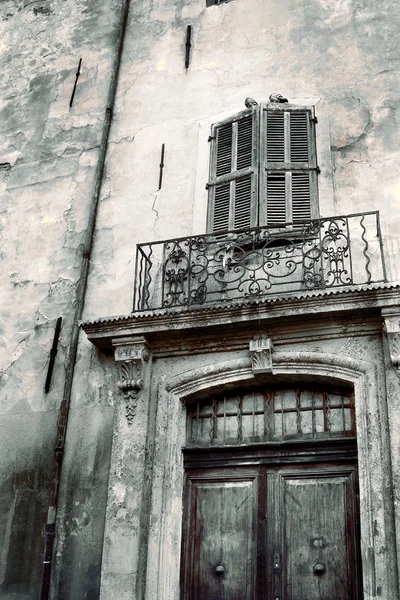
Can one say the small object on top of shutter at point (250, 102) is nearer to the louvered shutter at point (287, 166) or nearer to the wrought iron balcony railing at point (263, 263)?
the louvered shutter at point (287, 166)

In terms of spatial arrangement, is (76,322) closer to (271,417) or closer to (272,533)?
(271,417)

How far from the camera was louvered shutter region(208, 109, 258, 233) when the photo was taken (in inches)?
332

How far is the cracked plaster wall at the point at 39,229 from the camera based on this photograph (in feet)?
24.9

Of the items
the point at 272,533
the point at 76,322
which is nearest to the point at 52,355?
the point at 76,322

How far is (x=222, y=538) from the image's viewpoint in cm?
708

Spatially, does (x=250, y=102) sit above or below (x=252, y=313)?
above

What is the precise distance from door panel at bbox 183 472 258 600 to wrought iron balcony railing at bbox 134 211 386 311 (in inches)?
70.5

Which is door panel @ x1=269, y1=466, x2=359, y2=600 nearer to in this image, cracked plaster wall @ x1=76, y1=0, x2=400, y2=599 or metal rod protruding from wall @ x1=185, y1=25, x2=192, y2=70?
cracked plaster wall @ x1=76, y1=0, x2=400, y2=599

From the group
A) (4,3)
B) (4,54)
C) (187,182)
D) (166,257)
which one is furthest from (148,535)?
(4,3)

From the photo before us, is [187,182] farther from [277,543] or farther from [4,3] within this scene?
[4,3]

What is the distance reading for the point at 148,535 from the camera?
703 centimetres

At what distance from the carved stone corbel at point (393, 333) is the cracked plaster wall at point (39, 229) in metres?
2.91

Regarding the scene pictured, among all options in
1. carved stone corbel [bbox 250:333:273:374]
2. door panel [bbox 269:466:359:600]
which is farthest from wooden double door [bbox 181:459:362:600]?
carved stone corbel [bbox 250:333:273:374]

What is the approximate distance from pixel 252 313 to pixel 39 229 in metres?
3.32
